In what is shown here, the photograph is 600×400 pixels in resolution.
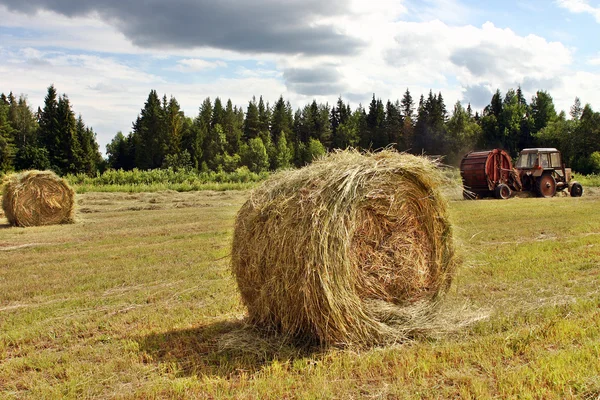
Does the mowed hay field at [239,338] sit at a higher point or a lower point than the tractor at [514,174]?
lower

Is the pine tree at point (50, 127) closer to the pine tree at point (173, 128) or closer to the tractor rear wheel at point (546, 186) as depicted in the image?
the pine tree at point (173, 128)

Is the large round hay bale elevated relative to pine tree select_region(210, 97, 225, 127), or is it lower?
lower

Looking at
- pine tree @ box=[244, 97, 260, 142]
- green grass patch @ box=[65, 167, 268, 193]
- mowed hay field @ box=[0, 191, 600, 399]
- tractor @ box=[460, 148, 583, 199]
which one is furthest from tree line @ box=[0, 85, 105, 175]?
mowed hay field @ box=[0, 191, 600, 399]

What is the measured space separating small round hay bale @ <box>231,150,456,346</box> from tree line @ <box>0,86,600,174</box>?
55785mm

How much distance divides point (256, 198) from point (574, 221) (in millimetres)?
12403

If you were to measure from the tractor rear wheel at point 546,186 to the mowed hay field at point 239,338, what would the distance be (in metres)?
15.3

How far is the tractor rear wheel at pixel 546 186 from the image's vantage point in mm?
26000

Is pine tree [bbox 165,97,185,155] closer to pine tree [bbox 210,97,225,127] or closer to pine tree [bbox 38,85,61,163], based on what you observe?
pine tree [bbox 210,97,225,127]

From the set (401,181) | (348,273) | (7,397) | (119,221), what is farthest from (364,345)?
(119,221)

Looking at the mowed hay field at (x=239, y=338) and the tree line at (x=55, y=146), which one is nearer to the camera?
the mowed hay field at (x=239, y=338)

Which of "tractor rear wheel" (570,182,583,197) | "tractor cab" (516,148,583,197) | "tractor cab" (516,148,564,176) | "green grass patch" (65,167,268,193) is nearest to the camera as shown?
"tractor cab" (516,148,583,197)

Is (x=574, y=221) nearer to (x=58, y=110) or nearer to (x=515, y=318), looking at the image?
(x=515, y=318)

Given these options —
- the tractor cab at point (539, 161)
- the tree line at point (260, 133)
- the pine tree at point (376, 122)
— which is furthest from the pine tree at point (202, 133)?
Answer: the tractor cab at point (539, 161)

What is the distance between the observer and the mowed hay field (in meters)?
4.66
